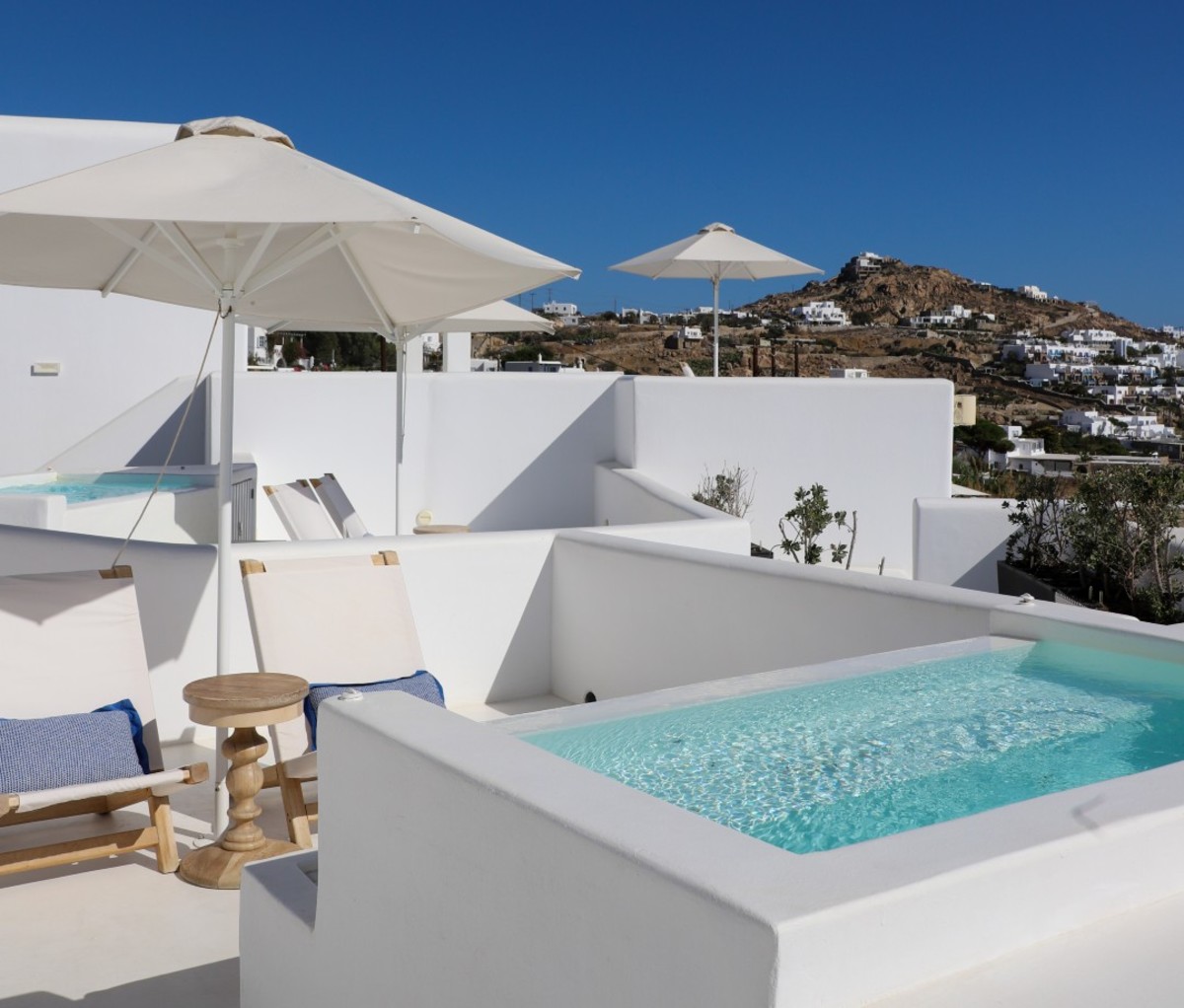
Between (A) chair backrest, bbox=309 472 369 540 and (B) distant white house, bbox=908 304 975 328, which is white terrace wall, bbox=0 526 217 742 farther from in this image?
(B) distant white house, bbox=908 304 975 328

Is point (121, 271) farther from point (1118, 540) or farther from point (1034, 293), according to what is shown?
point (1034, 293)

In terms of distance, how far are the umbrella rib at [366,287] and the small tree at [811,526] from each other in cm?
504

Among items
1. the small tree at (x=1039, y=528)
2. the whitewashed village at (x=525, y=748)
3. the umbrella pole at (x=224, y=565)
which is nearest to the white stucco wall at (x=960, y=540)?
the whitewashed village at (x=525, y=748)

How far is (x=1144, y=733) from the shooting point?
3984 mm

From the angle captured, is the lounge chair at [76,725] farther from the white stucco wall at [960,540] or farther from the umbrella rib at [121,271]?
the white stucco wall at [960,540]

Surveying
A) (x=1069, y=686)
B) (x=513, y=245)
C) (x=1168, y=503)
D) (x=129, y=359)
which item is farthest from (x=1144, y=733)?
(x=129, y=359)

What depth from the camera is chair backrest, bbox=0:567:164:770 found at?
444cm

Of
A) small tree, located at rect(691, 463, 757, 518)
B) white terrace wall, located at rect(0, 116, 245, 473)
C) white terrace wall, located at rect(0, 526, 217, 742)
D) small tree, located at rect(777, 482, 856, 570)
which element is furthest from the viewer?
white terrace wall, located at rect(0, 116, 245, 473)

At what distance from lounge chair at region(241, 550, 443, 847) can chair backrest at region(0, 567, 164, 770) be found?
47 cm

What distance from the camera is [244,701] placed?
4.06 meters

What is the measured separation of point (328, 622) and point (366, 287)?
2.06 metres

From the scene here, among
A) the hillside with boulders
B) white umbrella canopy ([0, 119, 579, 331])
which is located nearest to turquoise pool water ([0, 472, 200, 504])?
white umbrella canopy ([0, 119, 579, 331])

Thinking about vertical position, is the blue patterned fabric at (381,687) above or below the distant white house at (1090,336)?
below

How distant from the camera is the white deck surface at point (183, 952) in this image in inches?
78.5
